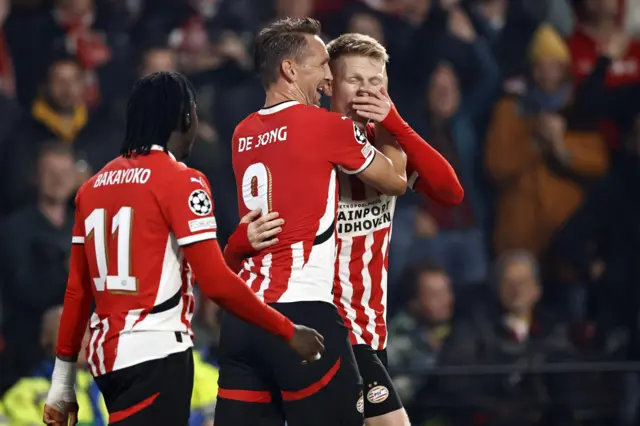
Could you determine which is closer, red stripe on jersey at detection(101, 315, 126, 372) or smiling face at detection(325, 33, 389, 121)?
red stripe on jersey at detection(101, 315, 126, 372)

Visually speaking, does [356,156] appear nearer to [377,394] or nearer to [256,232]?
[256,232]

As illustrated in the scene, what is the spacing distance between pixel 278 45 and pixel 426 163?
692mm

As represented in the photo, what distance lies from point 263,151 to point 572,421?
14.3 feet

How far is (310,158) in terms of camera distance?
145 inches

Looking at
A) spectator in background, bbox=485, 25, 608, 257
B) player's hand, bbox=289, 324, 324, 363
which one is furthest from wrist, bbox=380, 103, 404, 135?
spectator in background, bbox=485, 25, 608, 257

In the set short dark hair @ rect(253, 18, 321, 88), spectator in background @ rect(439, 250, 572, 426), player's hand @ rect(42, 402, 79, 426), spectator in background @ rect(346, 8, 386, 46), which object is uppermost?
spectator in background @ rect(346, 8, 386, 46)

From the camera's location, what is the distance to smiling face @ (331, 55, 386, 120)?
4.14 meters

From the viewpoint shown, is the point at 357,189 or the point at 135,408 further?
the point at 357,189

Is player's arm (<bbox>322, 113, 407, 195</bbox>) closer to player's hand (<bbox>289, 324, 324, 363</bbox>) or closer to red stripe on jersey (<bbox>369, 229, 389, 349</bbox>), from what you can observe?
red stripe on jersey (<bbox>369, 229, 389, 349</bbox>)

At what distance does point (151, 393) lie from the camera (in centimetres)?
346

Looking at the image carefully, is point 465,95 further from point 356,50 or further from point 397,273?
point 356,50

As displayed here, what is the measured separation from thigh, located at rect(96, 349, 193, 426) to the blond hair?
1340 millimetres

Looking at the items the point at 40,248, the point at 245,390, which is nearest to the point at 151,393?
the point at 245,390

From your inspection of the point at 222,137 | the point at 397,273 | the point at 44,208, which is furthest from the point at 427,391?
the point at 44,208
